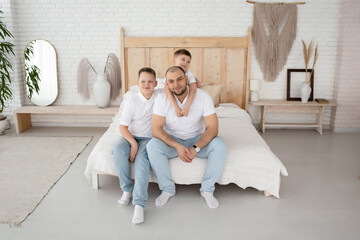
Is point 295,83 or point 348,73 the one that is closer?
point 348,73

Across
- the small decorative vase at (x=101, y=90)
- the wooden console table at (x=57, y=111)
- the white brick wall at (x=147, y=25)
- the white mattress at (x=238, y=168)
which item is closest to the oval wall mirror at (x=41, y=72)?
the white brick wall at (x=147, y=25)

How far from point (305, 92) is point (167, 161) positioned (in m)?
2.88

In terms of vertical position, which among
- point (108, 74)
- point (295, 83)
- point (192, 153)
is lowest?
point (192, 153)

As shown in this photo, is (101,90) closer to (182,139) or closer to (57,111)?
(57,111)

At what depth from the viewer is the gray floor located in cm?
239

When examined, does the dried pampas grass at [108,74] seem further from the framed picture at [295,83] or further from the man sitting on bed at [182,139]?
the framed picture at [295,83]

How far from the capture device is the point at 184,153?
2836 millimetres

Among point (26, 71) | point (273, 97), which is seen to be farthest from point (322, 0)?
point (26, 71)

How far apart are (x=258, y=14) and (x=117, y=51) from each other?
2147mm

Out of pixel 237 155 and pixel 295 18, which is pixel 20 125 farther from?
pixel 295 18

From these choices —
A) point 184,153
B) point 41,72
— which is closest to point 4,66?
point 41,72

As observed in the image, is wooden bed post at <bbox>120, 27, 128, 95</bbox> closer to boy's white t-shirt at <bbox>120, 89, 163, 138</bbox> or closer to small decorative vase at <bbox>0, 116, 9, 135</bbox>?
small decorative vase at <bbox>0, 116, 9, 135</bbox>

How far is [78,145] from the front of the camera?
173 inches

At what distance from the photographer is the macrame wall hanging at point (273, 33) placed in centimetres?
491
